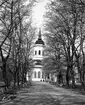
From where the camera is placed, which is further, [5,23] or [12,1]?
[5,23]

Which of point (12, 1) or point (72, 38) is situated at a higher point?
point (12, 1)

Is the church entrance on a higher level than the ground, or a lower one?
higher

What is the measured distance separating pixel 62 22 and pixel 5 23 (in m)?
7.92

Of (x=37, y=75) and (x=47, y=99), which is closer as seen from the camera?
(x=47, y=99)

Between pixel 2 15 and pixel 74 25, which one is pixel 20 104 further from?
pixel 74 25

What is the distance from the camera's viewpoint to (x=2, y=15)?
21.9 m

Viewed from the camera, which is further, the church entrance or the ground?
the church entrance

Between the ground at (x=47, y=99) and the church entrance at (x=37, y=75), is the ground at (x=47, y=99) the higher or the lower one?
the lower one

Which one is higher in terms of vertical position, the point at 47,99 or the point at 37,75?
the point at 37,75

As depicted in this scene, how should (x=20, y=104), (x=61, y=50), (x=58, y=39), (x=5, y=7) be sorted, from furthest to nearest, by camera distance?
(x=61, y=50), (x=58, y=39), (x=5, y=7), (x=20, y=104)

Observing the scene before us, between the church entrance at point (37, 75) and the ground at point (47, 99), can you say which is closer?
the ground at point (47, 99)

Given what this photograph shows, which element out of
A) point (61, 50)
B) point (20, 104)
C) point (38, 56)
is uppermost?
point (38, 56)

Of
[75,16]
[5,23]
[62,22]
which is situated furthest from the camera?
[62,22]

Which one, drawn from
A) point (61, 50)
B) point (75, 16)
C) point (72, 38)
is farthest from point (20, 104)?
point (61, 50)
